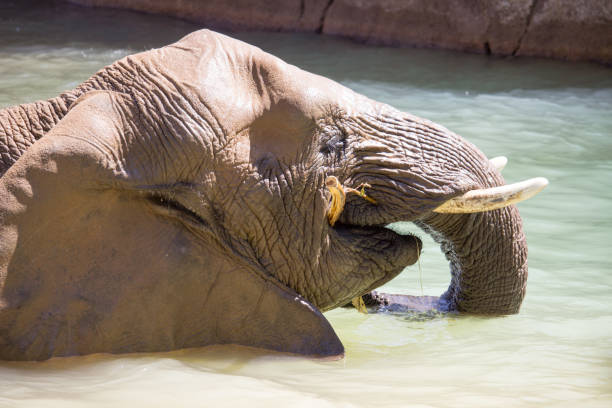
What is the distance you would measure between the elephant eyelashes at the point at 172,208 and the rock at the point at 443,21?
976 centimetres

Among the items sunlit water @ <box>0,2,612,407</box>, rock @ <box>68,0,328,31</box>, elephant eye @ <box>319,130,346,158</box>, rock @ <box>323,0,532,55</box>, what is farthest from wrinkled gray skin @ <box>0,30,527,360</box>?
rock @ <box>68,0,328,31</box>

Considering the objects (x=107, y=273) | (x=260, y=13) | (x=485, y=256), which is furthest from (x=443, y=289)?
(x=260, y=13)

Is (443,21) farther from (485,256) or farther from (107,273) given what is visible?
(107,273)

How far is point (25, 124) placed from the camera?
3248mm

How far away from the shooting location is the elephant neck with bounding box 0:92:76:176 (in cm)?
319

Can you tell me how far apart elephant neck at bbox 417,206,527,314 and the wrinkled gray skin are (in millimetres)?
219

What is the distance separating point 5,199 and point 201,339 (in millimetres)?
906

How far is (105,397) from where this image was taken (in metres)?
2.54

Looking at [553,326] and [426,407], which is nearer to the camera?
[426,407]

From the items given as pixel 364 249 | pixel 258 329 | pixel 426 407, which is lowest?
pixel 426 407

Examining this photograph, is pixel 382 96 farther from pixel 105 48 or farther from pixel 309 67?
pixel 105 48

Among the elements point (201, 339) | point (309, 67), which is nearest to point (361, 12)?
point (309, 67)

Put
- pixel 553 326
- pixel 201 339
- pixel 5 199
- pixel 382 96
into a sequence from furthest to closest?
pixel 382 96 → pixel 553 326 → pixel 201 339 → pixel 5 199

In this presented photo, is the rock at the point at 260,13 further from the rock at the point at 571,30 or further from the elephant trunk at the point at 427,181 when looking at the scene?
the elephant trunk at the point at 427,181
